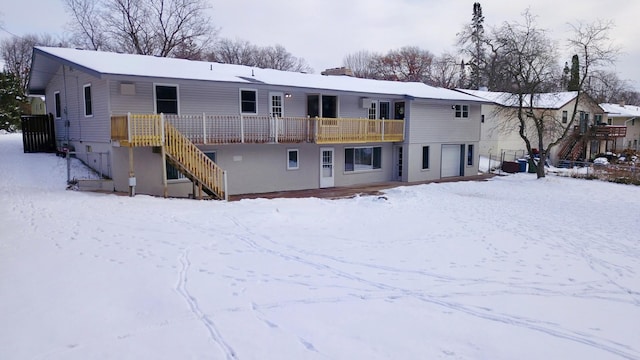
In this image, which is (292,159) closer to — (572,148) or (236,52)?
(572,148)

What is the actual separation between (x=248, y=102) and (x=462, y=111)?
1490 centimetres

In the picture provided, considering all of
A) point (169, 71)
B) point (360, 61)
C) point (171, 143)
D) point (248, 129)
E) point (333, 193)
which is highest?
point (360, 61)

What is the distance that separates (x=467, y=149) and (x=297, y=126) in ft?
45.3

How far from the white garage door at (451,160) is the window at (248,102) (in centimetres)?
1311

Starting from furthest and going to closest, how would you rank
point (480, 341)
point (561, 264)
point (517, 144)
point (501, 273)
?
point (517, 144) → point (561, 264) → point (501, 273) → point (480, 341)

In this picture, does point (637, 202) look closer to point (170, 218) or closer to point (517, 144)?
point (170, 218)

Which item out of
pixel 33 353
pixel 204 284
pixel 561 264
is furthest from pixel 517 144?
pixel 33 353

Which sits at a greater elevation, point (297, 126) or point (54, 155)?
point (297, 126)

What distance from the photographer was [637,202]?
18.7 m

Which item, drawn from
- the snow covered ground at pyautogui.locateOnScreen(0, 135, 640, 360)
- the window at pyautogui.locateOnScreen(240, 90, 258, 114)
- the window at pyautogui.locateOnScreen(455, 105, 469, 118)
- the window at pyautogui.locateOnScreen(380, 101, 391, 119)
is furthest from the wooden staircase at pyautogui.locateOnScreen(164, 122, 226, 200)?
the window at pyautogui.locateOnScreen(455, 105, 469, 118)

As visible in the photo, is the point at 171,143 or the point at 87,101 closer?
the point at 171,143

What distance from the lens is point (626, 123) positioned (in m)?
49.2

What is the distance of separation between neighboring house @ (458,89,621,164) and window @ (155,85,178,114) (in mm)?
26566

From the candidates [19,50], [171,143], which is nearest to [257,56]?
[19,50]
